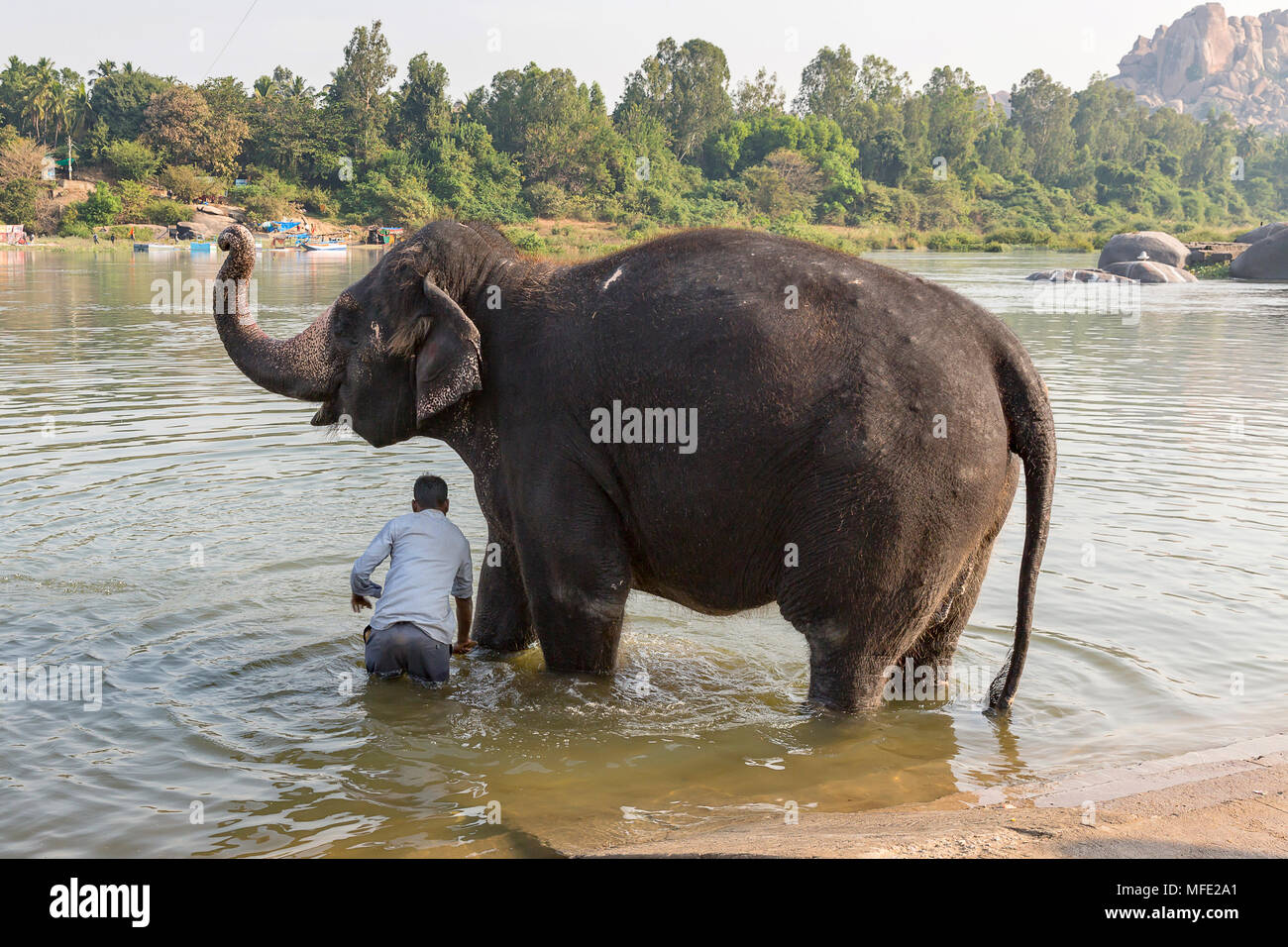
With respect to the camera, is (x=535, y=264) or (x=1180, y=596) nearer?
(x=535, y=264)

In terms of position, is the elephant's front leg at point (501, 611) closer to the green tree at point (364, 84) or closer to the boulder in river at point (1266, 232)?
the boulder in river at point (1266, 232)

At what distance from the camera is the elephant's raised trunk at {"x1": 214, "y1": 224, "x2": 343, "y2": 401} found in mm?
6316

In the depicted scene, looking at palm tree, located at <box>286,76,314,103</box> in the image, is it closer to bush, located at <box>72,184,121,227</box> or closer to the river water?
bush, located at <box>72,184,121,227</box>

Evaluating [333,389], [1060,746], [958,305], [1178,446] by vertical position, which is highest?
[958,305]

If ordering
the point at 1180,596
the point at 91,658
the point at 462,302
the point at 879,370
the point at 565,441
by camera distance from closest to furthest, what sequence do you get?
the point at 879,370, the point at 565,441, the point at 462,302, the point at 91,658, the point at 1180,596

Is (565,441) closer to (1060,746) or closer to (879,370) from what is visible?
(879,370)

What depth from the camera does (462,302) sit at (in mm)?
6254

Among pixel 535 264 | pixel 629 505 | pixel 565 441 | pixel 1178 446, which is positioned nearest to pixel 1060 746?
pixel 629 505

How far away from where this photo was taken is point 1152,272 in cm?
4262

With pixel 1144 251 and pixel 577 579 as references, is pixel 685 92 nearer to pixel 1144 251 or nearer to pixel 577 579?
pixel 1144 251

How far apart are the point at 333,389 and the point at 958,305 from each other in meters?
3.35

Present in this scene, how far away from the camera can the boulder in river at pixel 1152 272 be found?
139 feet
